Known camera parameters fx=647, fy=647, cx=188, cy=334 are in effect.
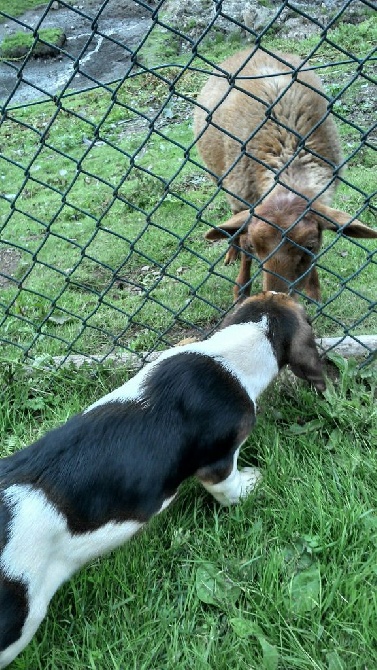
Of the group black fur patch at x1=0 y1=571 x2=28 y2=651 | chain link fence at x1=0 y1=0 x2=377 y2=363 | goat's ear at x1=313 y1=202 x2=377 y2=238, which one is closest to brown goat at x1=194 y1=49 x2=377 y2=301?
goat's ear at x1=313 y1=202 x2=377 y2=238

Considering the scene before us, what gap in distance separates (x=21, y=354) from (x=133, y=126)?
6.11 meters

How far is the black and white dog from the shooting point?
2.29 meters

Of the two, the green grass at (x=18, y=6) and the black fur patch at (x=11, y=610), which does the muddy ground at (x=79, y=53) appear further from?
the black fur patch at (x=11, y=610)

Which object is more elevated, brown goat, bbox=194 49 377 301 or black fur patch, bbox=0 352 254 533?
black fur patch, bbox=0 352 254 533

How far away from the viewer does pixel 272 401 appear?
131 inches

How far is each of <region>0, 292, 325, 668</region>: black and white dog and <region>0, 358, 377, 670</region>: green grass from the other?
15 cm

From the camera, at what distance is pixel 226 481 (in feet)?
9.00

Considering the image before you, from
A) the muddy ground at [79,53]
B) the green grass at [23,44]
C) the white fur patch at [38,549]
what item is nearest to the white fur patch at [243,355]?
the white fur patch at [38,549]

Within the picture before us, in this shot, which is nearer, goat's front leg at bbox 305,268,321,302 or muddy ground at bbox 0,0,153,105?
goat's front leg at bbox 305,268,321,302

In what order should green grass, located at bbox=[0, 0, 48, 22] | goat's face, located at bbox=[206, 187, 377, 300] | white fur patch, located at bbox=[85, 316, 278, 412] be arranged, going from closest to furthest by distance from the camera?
white fur patch, located at bbox=[85, 316, 278, 412] < goat's face, located at bbox=[206, 187, 377, 300] < green grass, located at bbox=[0, 0, 48, 22]

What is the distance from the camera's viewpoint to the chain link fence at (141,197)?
3.26 metres

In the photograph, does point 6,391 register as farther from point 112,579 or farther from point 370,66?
point 370,66

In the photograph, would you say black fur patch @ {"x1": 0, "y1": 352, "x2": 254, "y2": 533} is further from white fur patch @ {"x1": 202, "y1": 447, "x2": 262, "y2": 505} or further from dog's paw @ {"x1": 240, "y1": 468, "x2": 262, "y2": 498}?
dog's paw @ {"x1": 240, "y1": 468, "x2": 262, "y2": 498}

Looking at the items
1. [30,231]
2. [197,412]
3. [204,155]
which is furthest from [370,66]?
[197,412]
